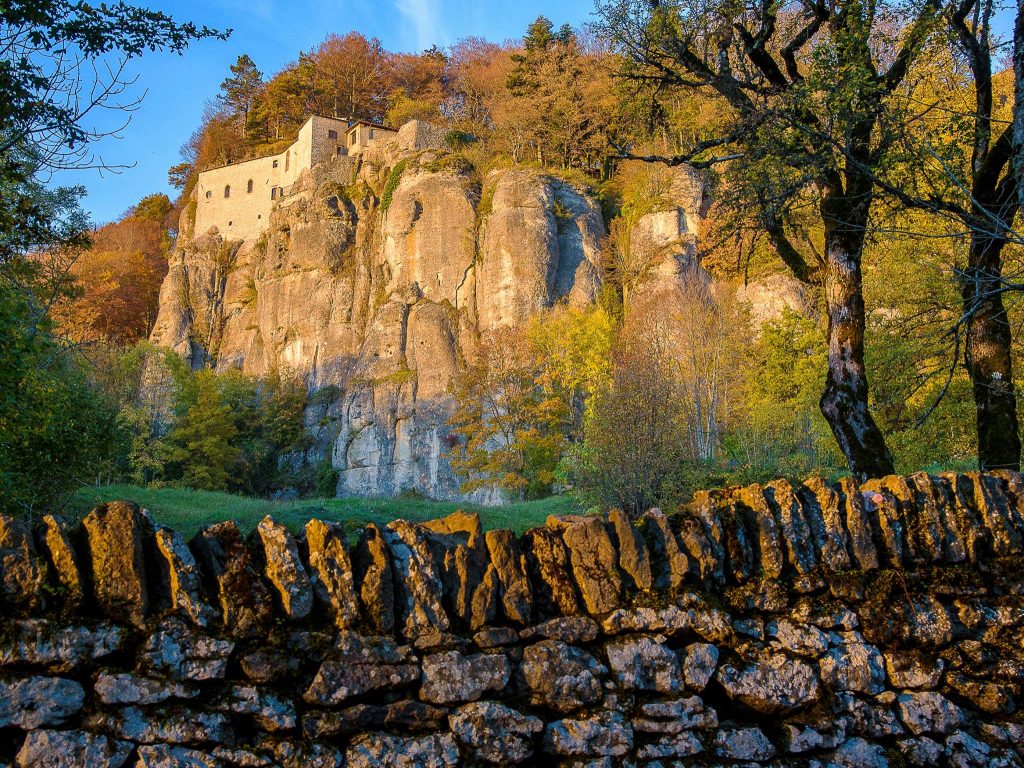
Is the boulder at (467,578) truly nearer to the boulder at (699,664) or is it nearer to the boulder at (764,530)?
the boulder at (699,664)

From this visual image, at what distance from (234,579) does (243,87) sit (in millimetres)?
101649

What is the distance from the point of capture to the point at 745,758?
189 inches

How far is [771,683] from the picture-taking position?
5.05 meters

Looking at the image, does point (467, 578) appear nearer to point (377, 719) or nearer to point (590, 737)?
point (377, 719)

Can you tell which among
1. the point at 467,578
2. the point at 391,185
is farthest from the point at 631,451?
the point at 391,185

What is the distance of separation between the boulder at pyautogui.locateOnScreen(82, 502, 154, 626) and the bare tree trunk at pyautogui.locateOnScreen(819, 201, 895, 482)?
811 centimetres

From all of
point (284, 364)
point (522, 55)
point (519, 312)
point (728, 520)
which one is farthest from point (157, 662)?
point (522, 55)

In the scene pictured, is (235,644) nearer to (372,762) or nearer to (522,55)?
(372,762)

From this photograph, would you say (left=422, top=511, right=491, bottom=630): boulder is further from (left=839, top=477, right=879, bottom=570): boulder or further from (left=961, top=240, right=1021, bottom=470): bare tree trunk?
(left=961, top=240, right=1021, bottom=470): bare tree trunk

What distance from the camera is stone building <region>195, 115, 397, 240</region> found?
75.6 m

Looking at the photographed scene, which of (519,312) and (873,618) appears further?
(519,312)

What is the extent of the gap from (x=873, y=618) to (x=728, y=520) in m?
1.19

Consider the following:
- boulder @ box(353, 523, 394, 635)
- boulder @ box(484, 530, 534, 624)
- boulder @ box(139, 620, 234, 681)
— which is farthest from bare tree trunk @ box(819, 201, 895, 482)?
boulder @ box(139, 620, 234, 681)

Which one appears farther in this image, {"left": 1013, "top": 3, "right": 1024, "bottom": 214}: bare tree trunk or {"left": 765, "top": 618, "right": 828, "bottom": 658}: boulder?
{"left": 1013, "top": 3, "right": 1024, "bottom": 214}: bare tree trunk
